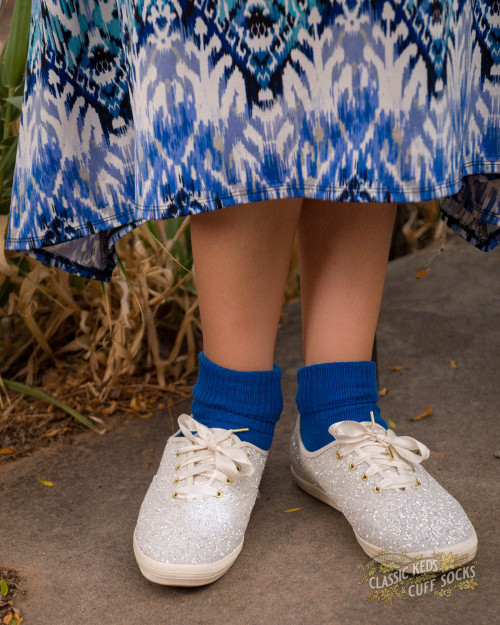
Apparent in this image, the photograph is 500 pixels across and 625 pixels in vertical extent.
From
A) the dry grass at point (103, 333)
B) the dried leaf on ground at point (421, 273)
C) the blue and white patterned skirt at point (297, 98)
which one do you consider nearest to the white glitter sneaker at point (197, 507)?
the blue and white patterned skirt at point (297, 98)

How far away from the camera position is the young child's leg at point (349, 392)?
2.50 feet

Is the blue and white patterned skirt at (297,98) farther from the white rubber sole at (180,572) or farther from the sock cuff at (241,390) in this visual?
the white rubber sole at (180,572)

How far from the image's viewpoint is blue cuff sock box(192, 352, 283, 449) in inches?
31.8

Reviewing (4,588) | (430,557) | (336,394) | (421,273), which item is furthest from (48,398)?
(421,273)

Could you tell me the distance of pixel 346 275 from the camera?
83 cm

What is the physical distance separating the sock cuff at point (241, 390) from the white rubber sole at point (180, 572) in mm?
178

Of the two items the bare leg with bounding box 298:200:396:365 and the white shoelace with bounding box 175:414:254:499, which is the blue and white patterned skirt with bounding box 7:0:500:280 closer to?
the bare leg with bounding box 298:200:396:365

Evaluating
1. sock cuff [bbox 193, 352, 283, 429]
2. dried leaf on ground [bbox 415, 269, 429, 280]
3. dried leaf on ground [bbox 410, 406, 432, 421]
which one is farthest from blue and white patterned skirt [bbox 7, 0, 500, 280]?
dried leaf on ground [bbox 415, 269, 429, 280]

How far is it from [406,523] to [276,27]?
0.53 meters

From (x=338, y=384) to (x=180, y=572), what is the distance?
11.3 inches

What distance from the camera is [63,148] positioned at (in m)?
0.80

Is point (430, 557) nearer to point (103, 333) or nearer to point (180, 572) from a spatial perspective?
point (180, 572)

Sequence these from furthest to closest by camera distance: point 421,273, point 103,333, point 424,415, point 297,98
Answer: point 421,273 < point 103,333 < point 424,415 < point 297,98

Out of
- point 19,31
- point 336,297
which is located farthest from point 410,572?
point 19,31
